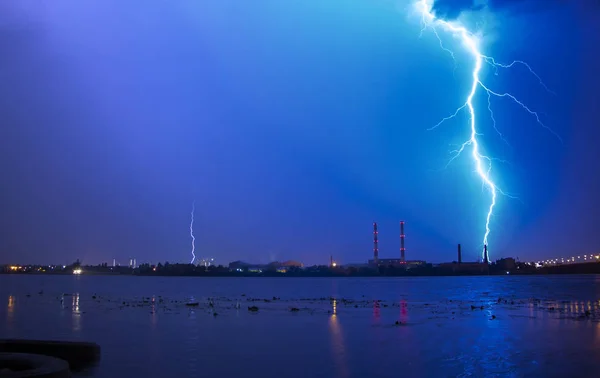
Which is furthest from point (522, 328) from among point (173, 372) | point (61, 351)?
point (61, 351)

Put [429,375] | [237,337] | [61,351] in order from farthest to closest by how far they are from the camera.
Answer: [237,337] → [61,351] → [429,375]

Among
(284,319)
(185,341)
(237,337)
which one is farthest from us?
(284,319)

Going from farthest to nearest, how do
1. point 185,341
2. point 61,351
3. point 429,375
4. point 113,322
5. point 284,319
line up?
point 284,319 → point 113,322 → point 185,341 → point 61,351 → point 429,375

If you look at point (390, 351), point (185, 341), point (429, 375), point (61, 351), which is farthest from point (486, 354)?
point (61, 351)

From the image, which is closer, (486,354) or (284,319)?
(486,354)

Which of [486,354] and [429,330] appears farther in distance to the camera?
[429,330]

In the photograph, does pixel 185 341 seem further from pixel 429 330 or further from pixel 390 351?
pixel 429 330

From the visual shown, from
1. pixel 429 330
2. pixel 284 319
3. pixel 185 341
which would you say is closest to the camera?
pixel 185 341

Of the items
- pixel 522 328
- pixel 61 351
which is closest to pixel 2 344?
pixel 61 351

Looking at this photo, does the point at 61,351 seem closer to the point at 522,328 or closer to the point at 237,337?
the point at 237,337
